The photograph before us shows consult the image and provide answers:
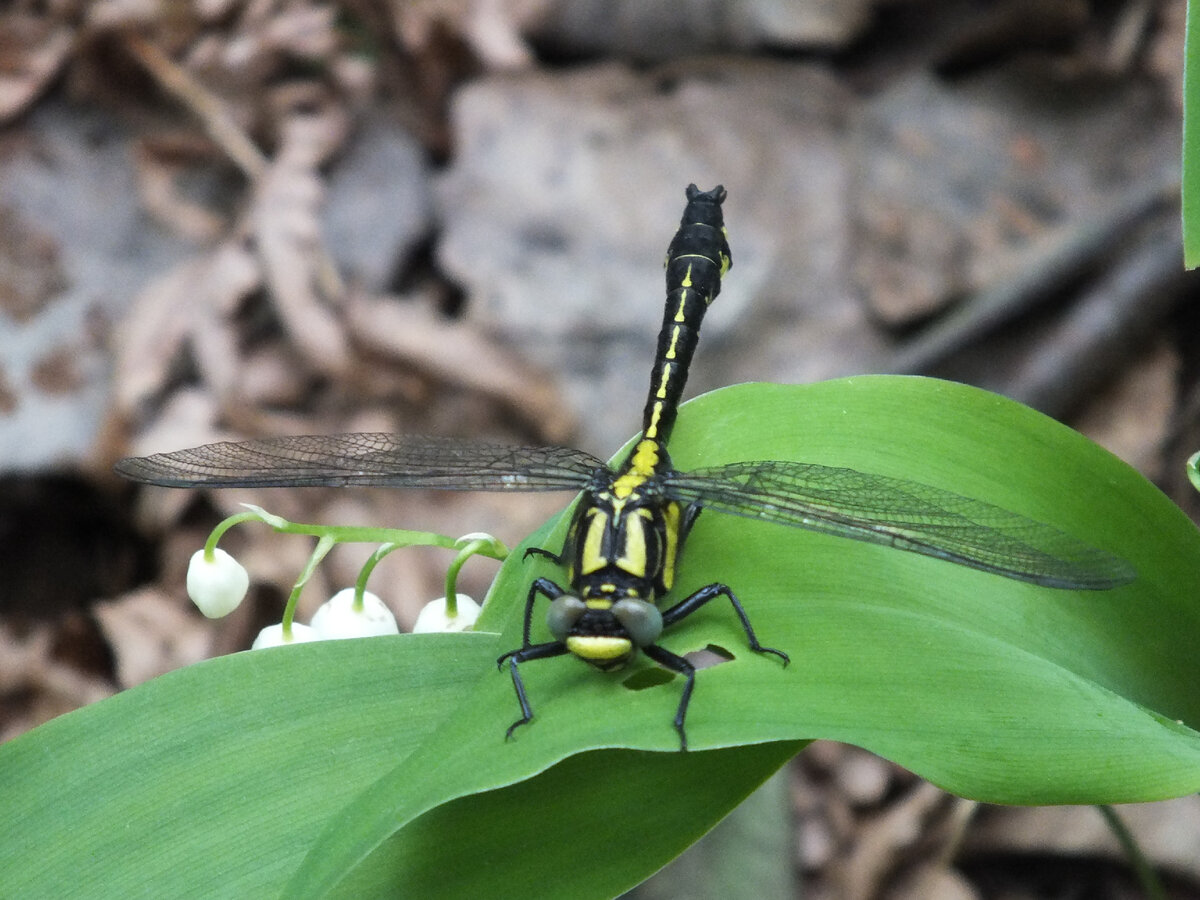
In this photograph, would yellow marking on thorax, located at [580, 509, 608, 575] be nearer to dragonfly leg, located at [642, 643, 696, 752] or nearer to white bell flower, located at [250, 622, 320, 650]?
dragonfly leg, located at [642, 643, 696, 752]

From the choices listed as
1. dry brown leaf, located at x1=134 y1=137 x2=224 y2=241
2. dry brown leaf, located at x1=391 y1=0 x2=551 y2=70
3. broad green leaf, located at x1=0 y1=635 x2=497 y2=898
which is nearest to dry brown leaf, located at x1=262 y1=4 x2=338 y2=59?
dry brown leaf, located at x1=391 y1=0 x2=551 y2=70

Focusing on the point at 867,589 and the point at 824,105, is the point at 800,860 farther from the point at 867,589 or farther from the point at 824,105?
the point at 824,105

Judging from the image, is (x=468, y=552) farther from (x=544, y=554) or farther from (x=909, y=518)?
(x=909, y=518)

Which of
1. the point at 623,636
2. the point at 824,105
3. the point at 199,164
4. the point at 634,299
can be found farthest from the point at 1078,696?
the point at 199,164

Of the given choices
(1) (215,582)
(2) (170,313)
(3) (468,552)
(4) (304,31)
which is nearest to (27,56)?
(4) (304,31)

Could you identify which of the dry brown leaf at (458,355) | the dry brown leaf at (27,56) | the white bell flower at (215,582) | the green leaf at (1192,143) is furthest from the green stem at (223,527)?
the dry brown leaf at (27,56)

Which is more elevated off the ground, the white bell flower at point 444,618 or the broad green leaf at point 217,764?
the white bell flower at point 444,618

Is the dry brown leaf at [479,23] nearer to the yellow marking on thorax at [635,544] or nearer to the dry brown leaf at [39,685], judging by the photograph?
the dry brown leaf at [39,685]
